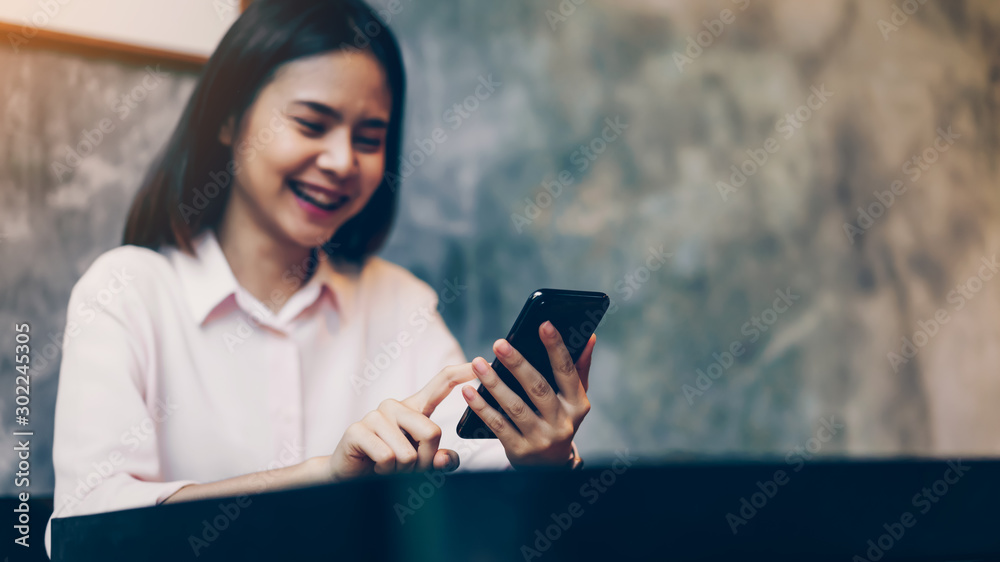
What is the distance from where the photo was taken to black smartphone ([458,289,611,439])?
697 millimetres

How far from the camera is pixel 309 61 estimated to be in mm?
997

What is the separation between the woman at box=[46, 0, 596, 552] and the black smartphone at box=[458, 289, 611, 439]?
0.09 meters

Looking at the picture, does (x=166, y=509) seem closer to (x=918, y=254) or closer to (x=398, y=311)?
(x=398, y=311)

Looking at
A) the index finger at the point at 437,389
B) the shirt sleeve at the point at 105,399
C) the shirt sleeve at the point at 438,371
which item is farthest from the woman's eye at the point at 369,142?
the index finger at the point at 437,389

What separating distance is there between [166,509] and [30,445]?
40 centimetres

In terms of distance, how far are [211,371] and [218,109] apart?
0.37 m

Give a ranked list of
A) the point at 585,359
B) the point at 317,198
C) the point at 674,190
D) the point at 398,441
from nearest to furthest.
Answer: the point at 398,441 → the point at 585,359 → the point at 317,198 → the point at 674,190

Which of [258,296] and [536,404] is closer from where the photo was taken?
[536,404]

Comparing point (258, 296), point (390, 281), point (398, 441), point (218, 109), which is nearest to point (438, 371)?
point (390, 281)

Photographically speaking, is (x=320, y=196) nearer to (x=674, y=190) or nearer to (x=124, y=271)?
(x=124, y=271)

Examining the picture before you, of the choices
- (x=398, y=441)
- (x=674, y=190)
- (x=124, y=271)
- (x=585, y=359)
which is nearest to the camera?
(x=398, y=441)

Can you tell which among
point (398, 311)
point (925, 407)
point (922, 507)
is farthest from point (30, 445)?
point (925, 407)

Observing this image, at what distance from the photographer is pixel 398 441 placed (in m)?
0.69

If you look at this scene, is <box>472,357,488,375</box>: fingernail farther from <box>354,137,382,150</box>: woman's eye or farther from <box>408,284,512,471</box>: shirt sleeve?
<box>354,137,382,150</box>: woman's eye
